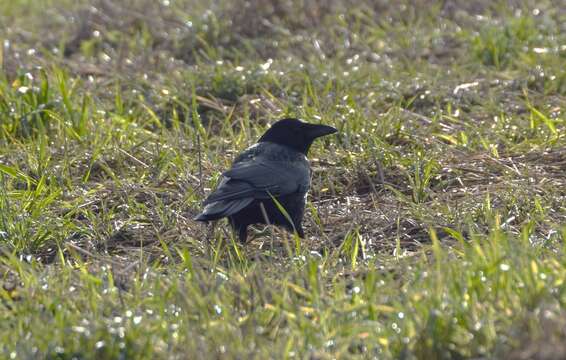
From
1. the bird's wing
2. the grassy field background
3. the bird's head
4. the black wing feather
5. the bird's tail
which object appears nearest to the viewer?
the grassy field background

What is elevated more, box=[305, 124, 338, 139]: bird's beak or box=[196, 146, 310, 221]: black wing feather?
box=[196, 146, 310, 221]: black wing feather

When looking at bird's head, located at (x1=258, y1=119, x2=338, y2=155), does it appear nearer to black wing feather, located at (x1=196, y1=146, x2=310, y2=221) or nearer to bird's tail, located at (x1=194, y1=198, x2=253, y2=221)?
black wing feather, located at (x1=196, y1=146, x2=310, y2=221)

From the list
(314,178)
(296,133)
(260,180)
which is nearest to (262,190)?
(260,180)

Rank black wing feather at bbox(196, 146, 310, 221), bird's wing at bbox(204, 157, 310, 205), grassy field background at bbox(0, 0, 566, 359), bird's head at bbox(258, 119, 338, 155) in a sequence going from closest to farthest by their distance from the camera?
grassy field background at bbox(0, 0, 566, 359) → black wing feather at bbox(196, 146, 310, 221) → bird's wing at bbox(204, 157, 310, 205) → bird's head at bbox(258, 119, 338, 155)

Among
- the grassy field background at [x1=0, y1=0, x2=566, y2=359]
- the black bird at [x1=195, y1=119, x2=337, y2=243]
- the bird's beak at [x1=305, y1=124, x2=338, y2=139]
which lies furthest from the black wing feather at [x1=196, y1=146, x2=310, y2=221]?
the bird's beak at [x1=305, y1=124, x2=338, y2=139]

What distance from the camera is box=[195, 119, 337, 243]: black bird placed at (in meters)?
5.14

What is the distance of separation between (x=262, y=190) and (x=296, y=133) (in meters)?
0.73

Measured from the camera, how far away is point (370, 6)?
9594mm

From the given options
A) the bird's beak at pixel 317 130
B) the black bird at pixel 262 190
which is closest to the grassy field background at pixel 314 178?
the black bird at pixel 262 190

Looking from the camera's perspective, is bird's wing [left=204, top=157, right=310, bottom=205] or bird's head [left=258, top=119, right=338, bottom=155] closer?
bird's wing [left=204, top=157, right=310, bottom=205]

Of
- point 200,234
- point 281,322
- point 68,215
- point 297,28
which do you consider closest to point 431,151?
point 200,234

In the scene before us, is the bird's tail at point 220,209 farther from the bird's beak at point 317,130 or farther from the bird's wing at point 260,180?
the bird's beak at point 317,130

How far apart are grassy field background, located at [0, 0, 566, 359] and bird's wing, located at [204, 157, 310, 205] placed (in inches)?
8.7

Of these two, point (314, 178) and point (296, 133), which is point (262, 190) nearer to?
point (296, 133)
